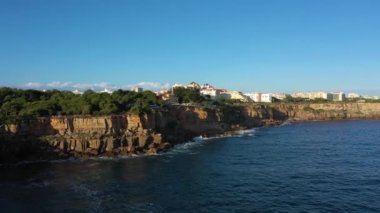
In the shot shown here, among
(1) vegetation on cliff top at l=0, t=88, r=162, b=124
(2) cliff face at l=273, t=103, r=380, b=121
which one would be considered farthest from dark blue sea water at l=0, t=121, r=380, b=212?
(2) cliff face at l=273, t=103, r=380, b=121

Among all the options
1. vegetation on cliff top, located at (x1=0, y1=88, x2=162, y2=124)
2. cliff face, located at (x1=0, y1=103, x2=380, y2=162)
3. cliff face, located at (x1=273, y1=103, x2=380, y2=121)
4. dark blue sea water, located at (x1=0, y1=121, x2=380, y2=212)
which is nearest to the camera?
dark blue sea water, located at (x1=0, y1=121, x2=380, y2=212)

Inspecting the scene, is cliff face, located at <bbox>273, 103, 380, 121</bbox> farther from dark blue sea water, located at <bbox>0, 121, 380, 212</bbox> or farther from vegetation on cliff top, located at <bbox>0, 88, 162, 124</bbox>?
dark blue sea water, located at <bbox>0, 121, 380, 212</bbox>

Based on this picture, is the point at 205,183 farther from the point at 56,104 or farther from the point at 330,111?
the point at 330,111

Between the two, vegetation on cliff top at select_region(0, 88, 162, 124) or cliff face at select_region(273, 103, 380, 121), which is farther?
cliff face at select_region(273, 103, 380, 121)

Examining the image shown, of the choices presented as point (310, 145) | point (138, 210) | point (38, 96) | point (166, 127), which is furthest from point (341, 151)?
point (38, 96)

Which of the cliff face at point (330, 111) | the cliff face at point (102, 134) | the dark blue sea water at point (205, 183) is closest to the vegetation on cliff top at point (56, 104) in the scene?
the cliff face at point (102, 134)

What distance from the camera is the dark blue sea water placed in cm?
3597

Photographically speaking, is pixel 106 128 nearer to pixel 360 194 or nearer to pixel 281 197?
pixel 281 197

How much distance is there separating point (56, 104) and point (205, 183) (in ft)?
116

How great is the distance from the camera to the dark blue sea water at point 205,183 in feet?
118

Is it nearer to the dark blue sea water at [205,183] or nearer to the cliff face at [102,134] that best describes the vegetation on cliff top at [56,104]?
the cliff face at [102,134]

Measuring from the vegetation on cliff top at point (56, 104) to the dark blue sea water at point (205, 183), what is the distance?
1072 cm

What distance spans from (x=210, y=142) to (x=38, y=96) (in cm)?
3061

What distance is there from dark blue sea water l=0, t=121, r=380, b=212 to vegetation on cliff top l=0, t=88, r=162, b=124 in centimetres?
1072
